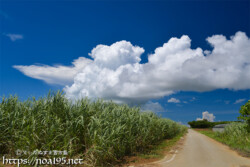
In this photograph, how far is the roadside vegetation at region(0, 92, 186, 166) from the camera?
272 inches

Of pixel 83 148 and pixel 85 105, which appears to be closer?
pixel 83 148

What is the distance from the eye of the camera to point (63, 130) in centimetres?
748

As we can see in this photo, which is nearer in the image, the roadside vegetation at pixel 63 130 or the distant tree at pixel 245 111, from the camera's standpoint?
the roadside vegetation at pixel 63 130

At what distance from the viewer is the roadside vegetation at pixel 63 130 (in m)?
6.91

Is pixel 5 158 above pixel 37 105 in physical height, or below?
below

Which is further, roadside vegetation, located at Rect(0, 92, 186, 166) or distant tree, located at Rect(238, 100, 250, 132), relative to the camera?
distant tree, located at Rect(238, 100, 250, 132)

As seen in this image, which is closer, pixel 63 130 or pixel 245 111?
pixel 63 130

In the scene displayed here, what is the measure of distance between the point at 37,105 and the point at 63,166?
10.5ft

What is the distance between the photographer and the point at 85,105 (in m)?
8.79

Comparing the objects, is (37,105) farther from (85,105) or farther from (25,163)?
(25,163)

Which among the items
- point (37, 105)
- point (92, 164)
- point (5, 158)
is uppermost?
point (37, 105)

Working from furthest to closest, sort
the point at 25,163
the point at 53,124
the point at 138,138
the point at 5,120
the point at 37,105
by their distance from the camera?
1. the point at 138,138
2. the point at 37,105
3. the point at 5,120
4. the point at 53,124
5. the point at 25,163

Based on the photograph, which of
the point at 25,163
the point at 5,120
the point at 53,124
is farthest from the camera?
the point at 5,120

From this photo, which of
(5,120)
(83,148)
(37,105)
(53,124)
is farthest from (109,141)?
(5,120)
